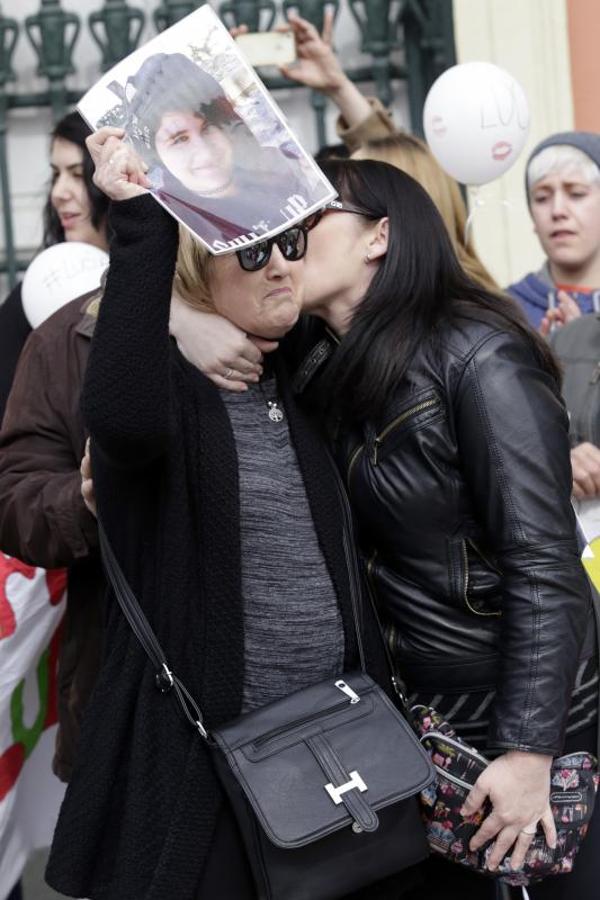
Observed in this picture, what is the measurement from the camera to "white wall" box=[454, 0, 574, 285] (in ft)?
17.1

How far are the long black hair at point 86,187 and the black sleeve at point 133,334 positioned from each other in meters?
1.25

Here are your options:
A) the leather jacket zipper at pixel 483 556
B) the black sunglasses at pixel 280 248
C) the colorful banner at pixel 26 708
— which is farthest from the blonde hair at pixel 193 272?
the colorful banner at pixel 26 708

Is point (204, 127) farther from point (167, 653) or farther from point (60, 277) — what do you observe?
point (60, 277)

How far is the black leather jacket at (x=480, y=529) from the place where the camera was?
7.54 feet

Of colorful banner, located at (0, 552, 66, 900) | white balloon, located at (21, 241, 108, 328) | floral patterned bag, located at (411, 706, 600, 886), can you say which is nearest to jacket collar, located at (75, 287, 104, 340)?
white balloon, located at (21, 241, 108, 328)

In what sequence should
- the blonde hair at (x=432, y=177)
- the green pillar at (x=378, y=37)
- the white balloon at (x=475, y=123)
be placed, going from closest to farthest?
the blonde hair at (x=432, y=177) < the white balloon at (x=475, y=123) < the green pillar at (x=378, y=37)

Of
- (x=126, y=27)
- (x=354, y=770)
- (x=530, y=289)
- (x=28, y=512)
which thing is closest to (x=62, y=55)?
(x=126, y=27)

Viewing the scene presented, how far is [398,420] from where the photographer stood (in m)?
2.39

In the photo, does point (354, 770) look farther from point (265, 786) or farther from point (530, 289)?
point (530, 289)

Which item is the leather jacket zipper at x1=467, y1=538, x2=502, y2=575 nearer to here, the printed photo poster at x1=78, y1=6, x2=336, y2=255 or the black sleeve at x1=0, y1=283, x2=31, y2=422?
the printed photo poster at x1=78, y1=6, x2=336, y2=255

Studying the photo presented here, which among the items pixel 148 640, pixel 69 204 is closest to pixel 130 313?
pixel 148 640

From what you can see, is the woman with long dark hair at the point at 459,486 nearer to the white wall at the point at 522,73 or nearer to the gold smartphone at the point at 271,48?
the gold smartphone at the point at 271,48

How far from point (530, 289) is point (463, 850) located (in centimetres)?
212

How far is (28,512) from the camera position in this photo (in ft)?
8.76
